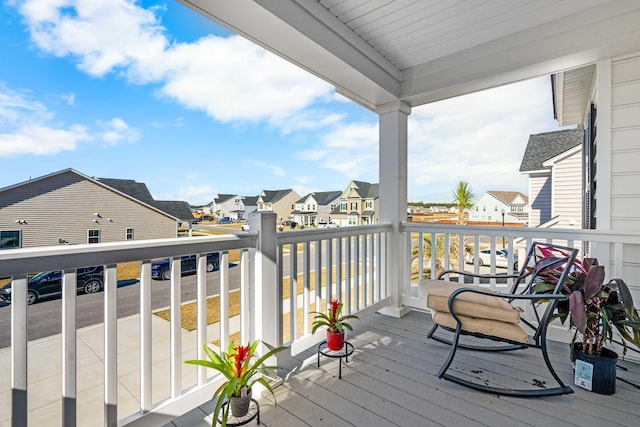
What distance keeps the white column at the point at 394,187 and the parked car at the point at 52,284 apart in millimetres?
2725

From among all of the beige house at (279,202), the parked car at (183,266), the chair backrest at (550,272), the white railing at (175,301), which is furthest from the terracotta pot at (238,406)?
the chair backrest at (550,272)

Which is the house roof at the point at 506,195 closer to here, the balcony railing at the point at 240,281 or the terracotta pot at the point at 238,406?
the balcony railing at the point at 240,281

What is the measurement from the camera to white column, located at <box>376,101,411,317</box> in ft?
11.1

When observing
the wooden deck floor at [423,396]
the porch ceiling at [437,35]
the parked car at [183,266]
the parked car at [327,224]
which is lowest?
the wooden deck floor at [423,396]

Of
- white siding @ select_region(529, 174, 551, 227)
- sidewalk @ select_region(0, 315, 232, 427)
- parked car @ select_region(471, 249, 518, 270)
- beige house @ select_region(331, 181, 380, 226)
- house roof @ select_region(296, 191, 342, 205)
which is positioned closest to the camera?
sidewalk @ select_region(0, 315, 232, 427)

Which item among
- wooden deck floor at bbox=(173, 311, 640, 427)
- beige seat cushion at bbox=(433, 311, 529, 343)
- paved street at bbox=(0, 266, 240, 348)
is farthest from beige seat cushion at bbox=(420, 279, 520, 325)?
paved street at bbox=(0, 266, 240, 348)

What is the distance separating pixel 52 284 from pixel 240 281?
0.97 m

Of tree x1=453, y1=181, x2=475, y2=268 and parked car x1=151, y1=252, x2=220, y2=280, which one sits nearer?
parked car x1=151, y1=252, x2=220, y2=280

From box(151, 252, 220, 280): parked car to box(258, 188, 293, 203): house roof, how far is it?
1.57 ft

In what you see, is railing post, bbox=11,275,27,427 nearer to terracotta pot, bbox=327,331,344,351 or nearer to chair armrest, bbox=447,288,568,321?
terracotta pot, bbox=327,331,344,351

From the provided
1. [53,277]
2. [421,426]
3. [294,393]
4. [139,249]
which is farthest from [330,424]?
[53,277]

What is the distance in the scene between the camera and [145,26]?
1415 mm

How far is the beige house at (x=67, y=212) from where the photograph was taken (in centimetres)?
100

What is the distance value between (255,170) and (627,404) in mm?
2740
